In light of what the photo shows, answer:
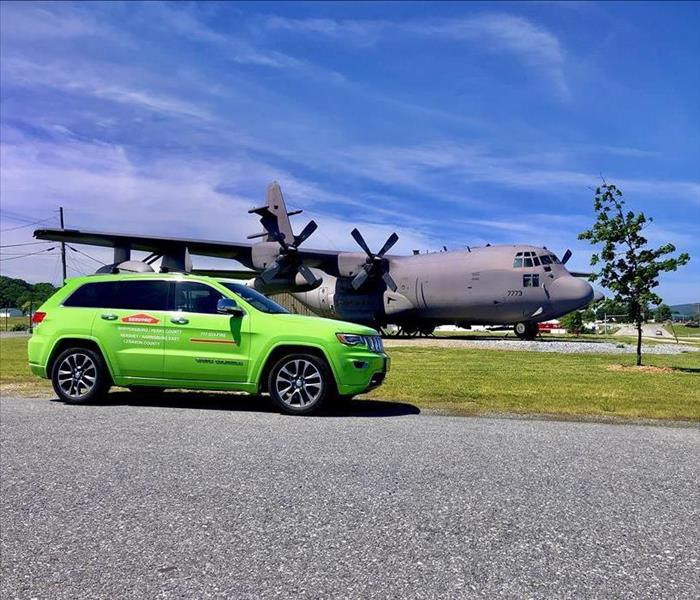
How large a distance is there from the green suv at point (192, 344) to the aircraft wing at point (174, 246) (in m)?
16.4

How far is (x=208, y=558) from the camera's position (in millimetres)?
3141

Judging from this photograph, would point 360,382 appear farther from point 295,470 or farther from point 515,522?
point 515,522

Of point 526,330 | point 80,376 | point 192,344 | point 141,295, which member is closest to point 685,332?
point 526,330

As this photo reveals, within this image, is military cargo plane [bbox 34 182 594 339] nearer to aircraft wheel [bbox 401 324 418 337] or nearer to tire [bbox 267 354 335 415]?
aircraft wheel [bbox 401 324 418 337]

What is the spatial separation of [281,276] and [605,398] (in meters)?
21.0

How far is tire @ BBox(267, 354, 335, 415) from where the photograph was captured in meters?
7.99

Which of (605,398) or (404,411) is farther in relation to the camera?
(605,398)

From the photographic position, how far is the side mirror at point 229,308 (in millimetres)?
8334

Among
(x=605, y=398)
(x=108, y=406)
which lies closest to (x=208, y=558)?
(x=108, y=406)

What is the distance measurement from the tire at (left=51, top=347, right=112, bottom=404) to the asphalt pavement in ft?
6.26

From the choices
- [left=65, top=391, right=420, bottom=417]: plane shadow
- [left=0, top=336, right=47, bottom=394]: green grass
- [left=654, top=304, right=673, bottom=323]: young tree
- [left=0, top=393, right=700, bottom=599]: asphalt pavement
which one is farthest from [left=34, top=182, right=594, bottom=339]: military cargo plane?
[left=0, top=393, right=700, bottom=599]: asphalt pavement

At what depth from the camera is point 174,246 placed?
92.0ft

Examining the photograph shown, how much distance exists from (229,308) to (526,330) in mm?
22476

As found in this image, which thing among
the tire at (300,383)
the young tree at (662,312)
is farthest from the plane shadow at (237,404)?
the young tree at (662,312)
